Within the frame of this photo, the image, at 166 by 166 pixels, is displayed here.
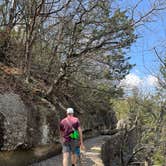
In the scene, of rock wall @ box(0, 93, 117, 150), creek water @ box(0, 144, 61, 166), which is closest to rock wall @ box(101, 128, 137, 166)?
rock wall @ box(0, 93, 117, 150)

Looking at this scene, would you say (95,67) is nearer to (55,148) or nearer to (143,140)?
(55,148)

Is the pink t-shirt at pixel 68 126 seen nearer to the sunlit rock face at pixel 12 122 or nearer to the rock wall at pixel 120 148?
the sunlit rock face at pixel 12 122

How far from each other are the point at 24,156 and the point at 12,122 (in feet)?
3.31

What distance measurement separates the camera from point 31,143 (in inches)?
480

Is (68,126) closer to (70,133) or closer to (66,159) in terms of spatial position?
(70,133)

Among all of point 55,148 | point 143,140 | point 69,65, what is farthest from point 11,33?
point 143,140

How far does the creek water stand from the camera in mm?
10391

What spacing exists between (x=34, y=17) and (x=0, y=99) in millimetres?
5062

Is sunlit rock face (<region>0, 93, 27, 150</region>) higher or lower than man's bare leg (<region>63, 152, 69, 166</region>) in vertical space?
higher

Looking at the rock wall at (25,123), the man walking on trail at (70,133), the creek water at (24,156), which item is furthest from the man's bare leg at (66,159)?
the rock wall at (25,123)

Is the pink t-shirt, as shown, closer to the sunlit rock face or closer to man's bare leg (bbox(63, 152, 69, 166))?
man's bare leg (bbox(63, 152, 69, 166))

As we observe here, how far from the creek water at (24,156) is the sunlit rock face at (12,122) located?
9.6 inches

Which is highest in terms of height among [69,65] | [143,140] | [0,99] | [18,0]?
[18,0]

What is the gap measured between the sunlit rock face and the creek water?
24 centimetres
